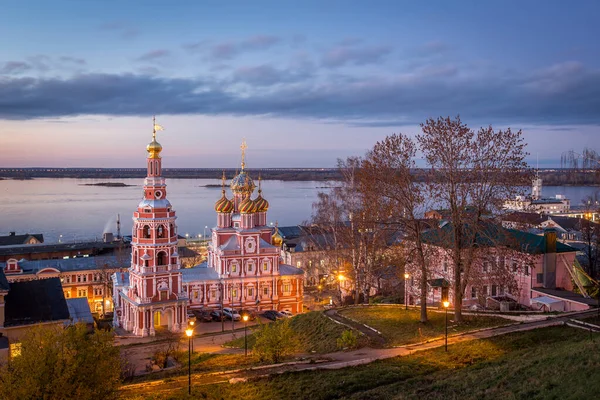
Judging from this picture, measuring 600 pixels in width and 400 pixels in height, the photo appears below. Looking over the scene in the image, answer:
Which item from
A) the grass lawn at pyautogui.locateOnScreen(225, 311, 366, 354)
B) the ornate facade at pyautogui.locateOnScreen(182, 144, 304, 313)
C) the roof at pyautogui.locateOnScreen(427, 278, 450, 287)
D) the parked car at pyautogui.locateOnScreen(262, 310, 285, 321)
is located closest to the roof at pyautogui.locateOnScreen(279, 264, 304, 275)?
the ornate facade at pyautogui.locateOnScreen(182, 144, 304, 313)

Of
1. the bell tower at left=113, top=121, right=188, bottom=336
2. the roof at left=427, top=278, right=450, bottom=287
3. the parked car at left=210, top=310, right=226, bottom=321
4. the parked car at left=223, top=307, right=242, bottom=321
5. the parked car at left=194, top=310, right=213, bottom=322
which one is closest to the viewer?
the roof at left=427, top=278, right=450, bottom=287

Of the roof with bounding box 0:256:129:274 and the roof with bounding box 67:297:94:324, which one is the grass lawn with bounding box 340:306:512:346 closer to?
the roof with bounding box 67:297:94:324

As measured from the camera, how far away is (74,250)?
175 ft

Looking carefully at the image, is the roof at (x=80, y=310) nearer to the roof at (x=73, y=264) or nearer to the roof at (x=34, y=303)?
the roof at (x=34, y=303)

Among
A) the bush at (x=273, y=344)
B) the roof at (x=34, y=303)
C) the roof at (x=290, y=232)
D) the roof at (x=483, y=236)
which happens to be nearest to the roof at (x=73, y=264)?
the roof at (x=290, y=232)

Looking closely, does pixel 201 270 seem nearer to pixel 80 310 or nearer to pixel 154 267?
pixel 154 267

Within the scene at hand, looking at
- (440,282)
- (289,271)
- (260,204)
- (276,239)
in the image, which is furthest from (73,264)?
(440,282)

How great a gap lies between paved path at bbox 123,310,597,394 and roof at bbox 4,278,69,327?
26.1 feet

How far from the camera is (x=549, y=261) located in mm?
27422

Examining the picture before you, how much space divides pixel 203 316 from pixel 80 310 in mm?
8818

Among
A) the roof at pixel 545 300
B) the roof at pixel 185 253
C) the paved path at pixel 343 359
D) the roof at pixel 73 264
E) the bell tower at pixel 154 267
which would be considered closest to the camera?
the paved path at pixel 343 359

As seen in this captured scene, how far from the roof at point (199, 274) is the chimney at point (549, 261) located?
21530 mm

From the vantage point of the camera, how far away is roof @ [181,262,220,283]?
125ft

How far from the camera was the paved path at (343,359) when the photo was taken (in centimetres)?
1650
